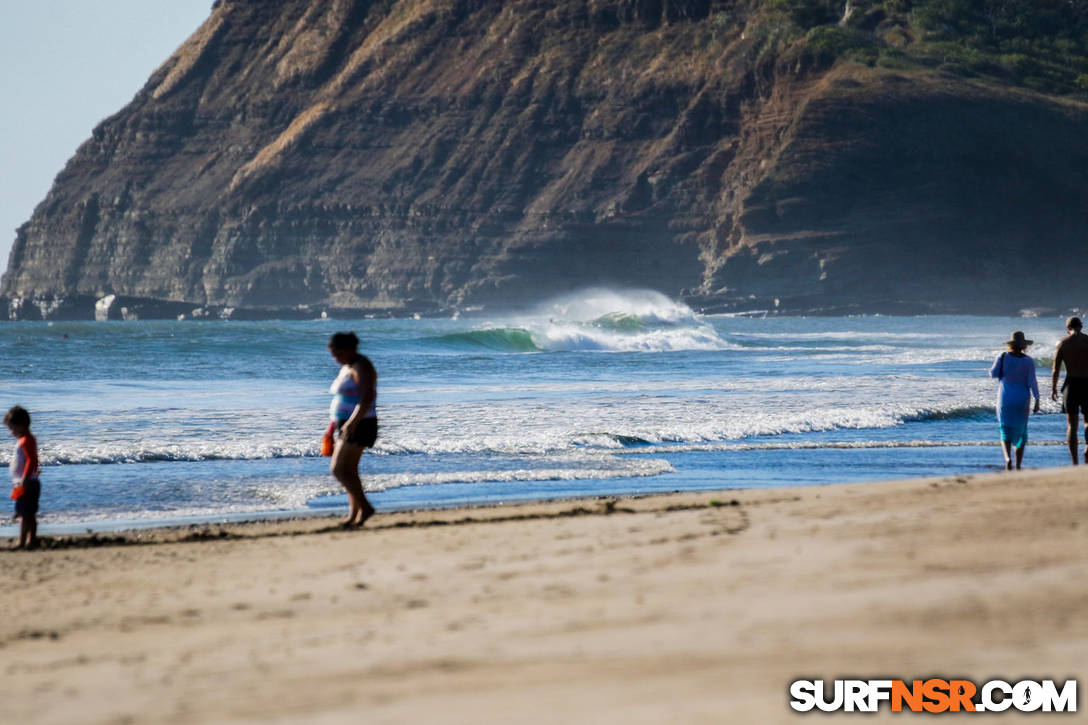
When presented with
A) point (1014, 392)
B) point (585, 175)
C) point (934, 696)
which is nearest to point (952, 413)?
point (1014, 392)

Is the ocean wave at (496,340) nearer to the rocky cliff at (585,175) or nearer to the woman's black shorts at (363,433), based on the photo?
the woman's black shorts at (363,433)

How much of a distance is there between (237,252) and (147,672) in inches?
5140

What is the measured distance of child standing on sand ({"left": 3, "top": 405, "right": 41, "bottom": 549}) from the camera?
325 inches

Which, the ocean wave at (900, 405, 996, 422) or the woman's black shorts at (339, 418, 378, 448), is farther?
the ocean wave at (900, 405, 996, 422)

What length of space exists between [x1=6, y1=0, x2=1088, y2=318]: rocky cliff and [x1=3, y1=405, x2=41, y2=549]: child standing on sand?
103m

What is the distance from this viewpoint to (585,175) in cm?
11900

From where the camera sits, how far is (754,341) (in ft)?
168

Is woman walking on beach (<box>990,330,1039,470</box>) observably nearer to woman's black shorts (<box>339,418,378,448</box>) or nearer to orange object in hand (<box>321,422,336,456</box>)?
woman's black shorts (<box>339,418,378,448</box>)

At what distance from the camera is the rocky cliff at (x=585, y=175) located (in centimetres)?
11194

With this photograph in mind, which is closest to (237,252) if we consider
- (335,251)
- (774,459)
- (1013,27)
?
(335,251)

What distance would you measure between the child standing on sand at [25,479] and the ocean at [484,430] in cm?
102

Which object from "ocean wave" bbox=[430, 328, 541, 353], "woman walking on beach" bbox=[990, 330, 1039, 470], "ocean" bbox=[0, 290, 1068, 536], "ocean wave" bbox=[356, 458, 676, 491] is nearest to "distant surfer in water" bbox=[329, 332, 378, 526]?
"ocean" bbox=[0, 290, 1068, 536]

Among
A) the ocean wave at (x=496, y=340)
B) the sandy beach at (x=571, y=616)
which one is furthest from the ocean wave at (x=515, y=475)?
the ocean wave at (x=496, y=340)

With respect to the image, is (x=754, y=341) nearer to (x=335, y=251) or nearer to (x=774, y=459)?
(x=774, y=459)
